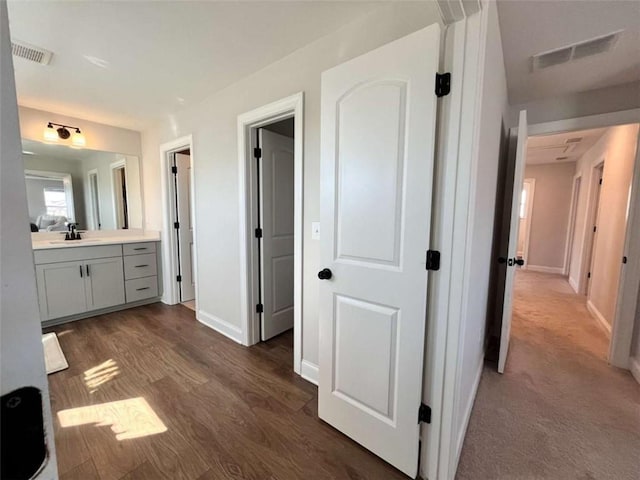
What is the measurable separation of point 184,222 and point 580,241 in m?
6.46

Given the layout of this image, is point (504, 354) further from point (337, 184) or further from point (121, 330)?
point (121, 330)

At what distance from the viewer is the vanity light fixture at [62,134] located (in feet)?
9.93

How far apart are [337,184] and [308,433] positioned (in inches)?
57.1

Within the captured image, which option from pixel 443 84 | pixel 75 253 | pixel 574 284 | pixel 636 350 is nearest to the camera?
pixel 443 84

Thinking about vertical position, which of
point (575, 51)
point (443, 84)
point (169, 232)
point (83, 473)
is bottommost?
point (83, 473)

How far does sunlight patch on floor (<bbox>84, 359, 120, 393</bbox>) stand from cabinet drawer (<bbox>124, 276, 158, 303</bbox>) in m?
1.33

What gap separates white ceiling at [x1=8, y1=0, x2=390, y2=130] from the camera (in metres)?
1.54

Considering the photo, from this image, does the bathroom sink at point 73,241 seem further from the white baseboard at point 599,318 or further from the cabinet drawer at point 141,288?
the white baseboard at point 599,318

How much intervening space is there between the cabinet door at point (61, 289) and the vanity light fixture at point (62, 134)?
4.70 feet

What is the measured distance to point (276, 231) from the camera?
2654 mm

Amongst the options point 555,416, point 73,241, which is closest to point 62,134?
point 73,241

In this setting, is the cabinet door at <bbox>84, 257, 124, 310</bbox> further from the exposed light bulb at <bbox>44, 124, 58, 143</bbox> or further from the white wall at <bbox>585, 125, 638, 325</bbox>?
the white wall at <bbox>585, 125, 638, 325</bbox>

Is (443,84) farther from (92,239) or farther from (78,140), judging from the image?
(92,239)

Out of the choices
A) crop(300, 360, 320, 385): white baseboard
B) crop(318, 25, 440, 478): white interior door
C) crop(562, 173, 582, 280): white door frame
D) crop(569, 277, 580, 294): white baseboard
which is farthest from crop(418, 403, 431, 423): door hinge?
crop(562, 173, 582, 280): white door frame
